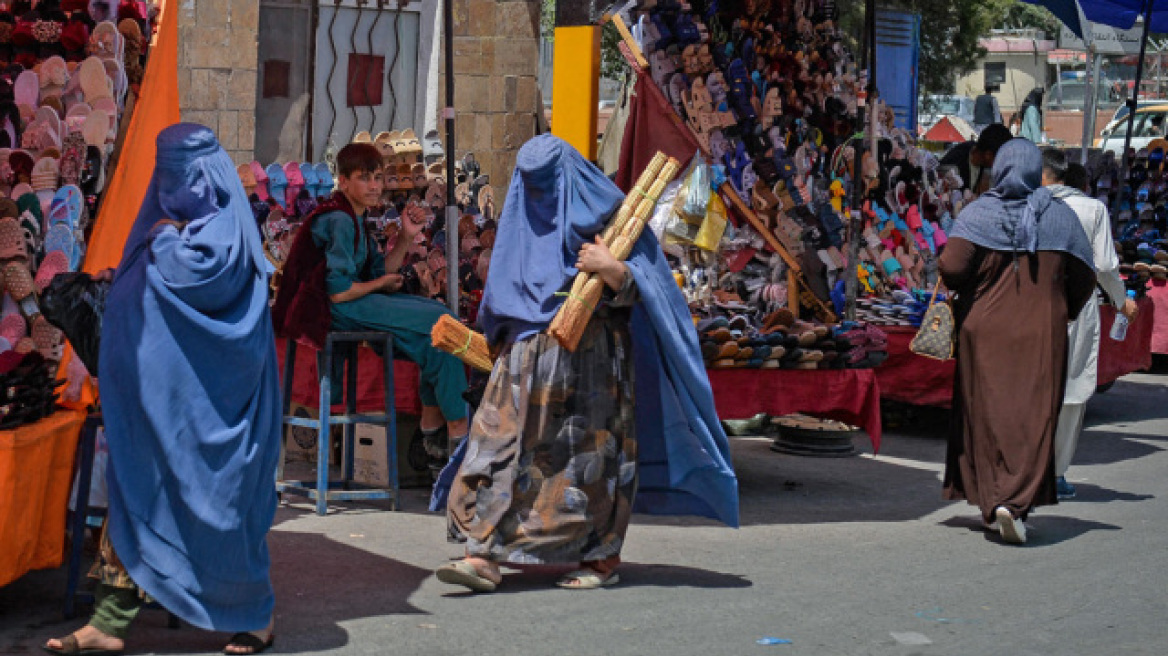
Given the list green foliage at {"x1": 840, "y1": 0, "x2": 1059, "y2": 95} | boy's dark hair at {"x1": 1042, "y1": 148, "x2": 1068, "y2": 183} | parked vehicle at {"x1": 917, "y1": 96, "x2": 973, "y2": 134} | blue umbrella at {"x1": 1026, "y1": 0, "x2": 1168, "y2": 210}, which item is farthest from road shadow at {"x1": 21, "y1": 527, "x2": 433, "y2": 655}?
parked vehicle at {"x1": 917, "y1": 96, "x2": 973, "y2": 134}

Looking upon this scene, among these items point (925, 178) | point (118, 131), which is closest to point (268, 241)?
point (118, 131)

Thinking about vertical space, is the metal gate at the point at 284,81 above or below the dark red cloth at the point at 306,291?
above

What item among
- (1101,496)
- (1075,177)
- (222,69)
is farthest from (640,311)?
(222,69)

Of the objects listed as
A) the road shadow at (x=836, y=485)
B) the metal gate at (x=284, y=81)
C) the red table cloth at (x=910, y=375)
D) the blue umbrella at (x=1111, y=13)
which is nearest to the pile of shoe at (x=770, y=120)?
the red table cloth at (x=910, y=375)

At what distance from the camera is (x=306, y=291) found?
23.2ft

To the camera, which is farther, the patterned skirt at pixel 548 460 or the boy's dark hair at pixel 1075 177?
the boy's dark hair at pixel 1075 177

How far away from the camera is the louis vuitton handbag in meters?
7.38

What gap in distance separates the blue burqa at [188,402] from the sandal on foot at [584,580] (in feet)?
4.66

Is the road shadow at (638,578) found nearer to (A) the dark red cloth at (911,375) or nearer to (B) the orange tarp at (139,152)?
(B) the orange tarp at (139,152)

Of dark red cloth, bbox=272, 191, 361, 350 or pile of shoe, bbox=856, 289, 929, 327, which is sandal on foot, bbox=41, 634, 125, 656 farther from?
pile of shoe, bbox=856, 289, 929, 327

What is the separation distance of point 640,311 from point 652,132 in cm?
251

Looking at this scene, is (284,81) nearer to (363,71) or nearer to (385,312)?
(363,71)

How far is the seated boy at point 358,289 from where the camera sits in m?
7.12

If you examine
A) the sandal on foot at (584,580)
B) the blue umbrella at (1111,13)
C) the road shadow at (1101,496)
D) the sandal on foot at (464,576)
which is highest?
the blue umbrella at (1111,13)
